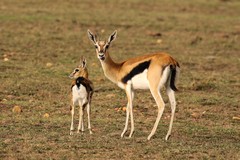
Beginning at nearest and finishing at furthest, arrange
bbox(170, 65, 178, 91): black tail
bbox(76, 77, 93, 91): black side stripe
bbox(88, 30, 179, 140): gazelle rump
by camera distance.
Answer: bbox(88, 30, 179, 140): gazelle rump → bbox(170, 65, 178, 91): black tail → bbox(76, 77, 93, 91): black side stripe

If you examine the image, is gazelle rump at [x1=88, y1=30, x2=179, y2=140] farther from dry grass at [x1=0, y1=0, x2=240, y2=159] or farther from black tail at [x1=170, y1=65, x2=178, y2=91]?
dry grass at [x1=0, y1=0, x2=240, y2=159]

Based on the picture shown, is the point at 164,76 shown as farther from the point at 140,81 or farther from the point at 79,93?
the point at 79,93

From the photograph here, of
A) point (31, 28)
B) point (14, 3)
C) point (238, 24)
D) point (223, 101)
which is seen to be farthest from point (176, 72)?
point (14, 3)

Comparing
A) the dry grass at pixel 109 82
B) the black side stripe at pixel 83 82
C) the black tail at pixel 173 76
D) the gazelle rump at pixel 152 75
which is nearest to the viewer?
the dry grass at pixel 109 82

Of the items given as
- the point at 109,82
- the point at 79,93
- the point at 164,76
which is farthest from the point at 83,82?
→ the point at 109,82

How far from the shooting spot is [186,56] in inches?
696

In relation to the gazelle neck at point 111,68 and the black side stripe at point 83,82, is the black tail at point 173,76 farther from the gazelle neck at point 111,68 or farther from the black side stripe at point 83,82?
the black side stripe at point 83,82

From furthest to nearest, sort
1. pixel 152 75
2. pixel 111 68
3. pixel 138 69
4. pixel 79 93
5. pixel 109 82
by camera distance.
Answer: pixel 109 82
pixel 111 68
pixel 79 93
pixel 138 69
pixel 152 75

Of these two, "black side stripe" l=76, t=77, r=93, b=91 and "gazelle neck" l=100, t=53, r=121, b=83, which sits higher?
"gazelle neck" l=100, t=53, r=121, b=83

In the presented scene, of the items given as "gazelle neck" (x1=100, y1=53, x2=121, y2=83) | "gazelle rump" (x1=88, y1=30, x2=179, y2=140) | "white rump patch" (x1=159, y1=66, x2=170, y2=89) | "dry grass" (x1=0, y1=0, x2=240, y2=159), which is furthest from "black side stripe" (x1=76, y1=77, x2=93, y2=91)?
"white rump patch" (x1=159, y1=66, x2=170, y2=89)

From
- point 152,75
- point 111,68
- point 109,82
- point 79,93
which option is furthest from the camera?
point 109,82

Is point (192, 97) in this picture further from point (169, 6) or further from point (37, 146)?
point (169, 6)

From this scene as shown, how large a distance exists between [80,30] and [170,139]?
1267 cm

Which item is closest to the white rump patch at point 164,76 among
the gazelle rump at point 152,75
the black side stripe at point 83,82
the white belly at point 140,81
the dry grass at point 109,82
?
the gazelle rump at point 152,75
